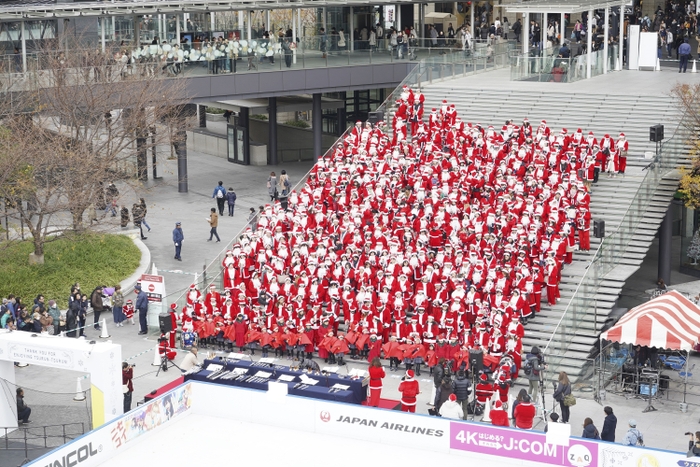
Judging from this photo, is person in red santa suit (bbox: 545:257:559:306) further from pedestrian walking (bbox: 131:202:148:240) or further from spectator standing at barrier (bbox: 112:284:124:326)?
pedestrian walking (bbox: 131:202:148:240)

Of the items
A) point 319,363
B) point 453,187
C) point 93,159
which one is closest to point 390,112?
point 453,187

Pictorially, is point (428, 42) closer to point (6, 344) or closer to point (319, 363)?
point (319, 363)

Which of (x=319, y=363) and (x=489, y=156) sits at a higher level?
(x=489, y=156)

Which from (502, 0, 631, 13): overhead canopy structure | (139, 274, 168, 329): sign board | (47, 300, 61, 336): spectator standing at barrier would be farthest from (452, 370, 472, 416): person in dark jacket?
(502, 0, 631, 13): overhead canopy structure

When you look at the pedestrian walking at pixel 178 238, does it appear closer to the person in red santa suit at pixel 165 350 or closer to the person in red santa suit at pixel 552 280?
the person in red santa suit at pixel 165 350

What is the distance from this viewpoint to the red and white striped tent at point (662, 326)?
86.7 ft

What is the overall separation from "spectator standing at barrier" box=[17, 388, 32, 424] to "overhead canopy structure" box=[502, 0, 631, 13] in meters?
24.0

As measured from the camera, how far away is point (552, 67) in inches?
1706

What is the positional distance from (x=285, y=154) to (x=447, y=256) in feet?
76.5

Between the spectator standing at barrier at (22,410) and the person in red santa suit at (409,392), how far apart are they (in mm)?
8321

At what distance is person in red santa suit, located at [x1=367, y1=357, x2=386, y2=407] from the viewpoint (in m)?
26.0

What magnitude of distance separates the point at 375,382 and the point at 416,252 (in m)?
5.71

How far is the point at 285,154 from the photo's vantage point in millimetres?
52906

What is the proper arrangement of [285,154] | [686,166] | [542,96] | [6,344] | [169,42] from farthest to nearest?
[285,154] < [169,42] < [542,96] < [686,166] < [6,344]
